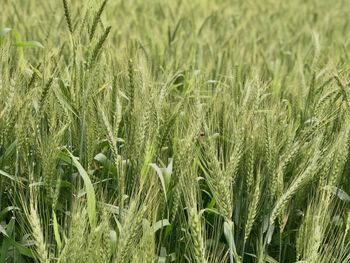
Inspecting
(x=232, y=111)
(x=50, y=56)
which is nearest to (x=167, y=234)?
(x=232, y=111)

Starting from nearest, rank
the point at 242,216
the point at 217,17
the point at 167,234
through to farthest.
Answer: the point at 167,234, the point at 242,216, the point at 217,17

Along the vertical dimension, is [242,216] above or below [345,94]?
below

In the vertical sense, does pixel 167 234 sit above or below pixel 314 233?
below

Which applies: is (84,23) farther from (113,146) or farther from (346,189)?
(346,189)

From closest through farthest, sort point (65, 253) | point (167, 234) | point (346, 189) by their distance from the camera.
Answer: point (65, 253) < point (167, 234) < point (346, 189)

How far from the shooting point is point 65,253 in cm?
144

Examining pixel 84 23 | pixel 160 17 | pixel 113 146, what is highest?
pixel 84 23

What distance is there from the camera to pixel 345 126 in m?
1.98

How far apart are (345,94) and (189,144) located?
57cm

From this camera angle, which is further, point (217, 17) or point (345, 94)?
point (217, 17)

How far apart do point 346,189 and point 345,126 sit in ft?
1.24

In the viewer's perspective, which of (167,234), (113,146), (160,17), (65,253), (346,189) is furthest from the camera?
(160,17)

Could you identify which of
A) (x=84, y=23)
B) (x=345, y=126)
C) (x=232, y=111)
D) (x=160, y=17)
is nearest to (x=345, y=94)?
(x=345, y=126)

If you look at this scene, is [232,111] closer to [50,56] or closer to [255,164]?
[255,164]
